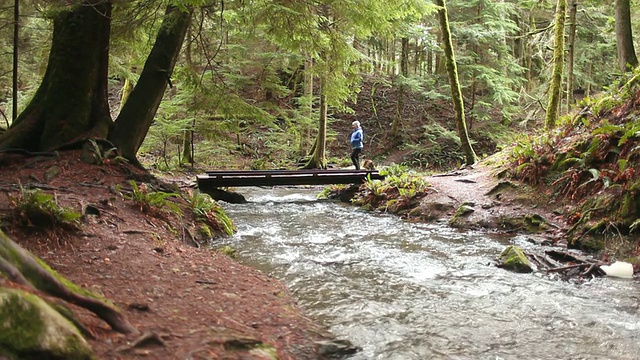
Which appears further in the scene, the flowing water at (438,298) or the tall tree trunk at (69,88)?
the tall tree trunk at (69,88)

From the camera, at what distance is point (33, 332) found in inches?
92.4

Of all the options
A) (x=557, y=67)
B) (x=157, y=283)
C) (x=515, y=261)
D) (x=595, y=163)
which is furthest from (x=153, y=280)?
(x=557, y=67)

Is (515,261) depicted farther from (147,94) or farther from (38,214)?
(147,94)

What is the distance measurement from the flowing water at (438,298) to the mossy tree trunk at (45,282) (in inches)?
83.5

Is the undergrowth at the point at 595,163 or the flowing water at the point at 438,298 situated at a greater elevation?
the undergrowth at the point at 595,163

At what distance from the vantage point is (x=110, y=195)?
7.46 metres

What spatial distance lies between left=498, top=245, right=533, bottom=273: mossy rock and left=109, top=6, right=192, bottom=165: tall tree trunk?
7.56 meters

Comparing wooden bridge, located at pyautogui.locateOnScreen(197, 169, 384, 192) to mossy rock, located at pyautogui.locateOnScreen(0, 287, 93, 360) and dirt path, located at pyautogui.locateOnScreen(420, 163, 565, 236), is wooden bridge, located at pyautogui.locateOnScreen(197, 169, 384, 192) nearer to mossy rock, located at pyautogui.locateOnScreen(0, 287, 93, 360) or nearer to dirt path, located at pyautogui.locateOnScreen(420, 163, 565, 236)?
dirt path, located at pyautogui.locateOnScreen(420, 163, 565, 236)

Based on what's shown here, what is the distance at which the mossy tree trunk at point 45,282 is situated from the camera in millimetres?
2814

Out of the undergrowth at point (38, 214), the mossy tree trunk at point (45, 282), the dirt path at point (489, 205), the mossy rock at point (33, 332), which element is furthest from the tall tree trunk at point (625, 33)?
the mossy rock at point (33, 332)

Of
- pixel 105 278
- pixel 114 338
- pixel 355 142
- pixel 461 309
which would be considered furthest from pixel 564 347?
pixel 355 142

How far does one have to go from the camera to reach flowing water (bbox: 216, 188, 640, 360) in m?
4.28

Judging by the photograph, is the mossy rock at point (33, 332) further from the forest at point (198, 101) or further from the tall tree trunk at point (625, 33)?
the tall tree trunk at point (625, 33)

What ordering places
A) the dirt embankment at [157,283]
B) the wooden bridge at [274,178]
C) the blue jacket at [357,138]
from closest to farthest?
the dirt embankment at [157,283]
the wooden bridge at [274,178]
the blue jacket at [357,138]
